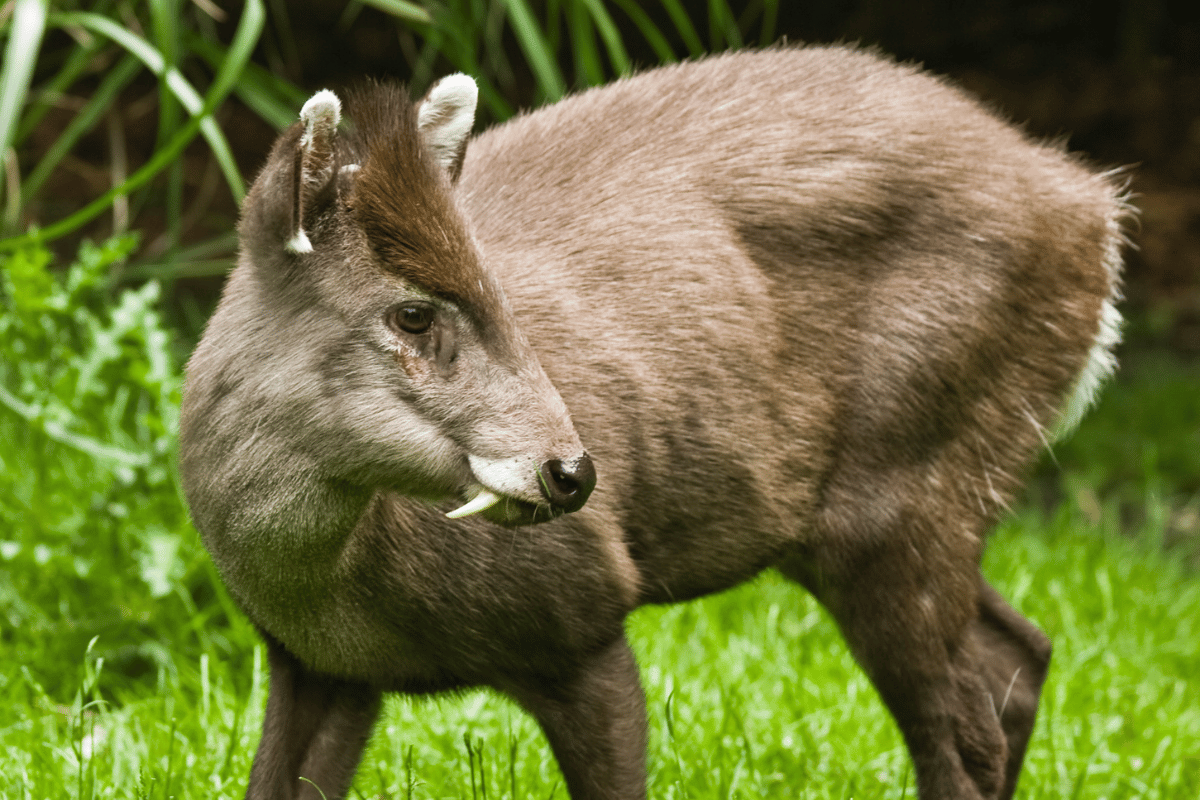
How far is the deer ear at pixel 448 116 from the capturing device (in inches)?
113

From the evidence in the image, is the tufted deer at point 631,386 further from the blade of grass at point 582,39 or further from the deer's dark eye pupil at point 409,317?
the blade of grass at point 582,39

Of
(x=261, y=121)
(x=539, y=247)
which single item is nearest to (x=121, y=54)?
(x=261, y=121)

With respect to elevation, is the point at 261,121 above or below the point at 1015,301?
below

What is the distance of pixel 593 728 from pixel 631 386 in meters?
0.74

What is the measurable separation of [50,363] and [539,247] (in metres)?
1.94

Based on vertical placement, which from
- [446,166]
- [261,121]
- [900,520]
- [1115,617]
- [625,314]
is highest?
[446,166]

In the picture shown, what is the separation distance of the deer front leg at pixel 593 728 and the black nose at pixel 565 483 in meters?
0.61

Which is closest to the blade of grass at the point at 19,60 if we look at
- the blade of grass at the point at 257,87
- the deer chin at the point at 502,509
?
the blade of grass at the point at 257,87

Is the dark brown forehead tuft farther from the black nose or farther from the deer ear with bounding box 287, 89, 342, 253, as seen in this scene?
the black nose

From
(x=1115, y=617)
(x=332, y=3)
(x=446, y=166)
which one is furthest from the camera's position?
(x=332, y=3)

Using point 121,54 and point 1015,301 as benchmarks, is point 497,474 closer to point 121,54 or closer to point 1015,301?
point 1015,301

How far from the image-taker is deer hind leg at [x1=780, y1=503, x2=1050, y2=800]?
3.51m

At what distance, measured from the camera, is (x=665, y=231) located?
3.36 metres

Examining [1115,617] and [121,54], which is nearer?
[1115,617]
